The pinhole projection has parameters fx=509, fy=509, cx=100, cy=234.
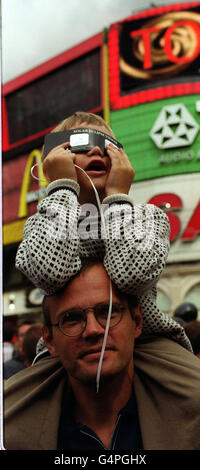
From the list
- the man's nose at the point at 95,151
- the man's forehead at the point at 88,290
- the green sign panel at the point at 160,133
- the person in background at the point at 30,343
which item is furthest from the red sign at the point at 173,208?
the person in background at the point at 30,343

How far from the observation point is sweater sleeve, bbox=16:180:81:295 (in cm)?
100

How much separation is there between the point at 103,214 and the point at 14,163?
641 millimetres

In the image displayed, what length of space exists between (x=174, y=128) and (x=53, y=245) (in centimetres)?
106

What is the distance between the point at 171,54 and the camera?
1.90m

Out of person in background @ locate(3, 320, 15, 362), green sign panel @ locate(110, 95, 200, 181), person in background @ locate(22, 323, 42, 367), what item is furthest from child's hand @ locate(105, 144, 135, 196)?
person in background @ locate(3, 320, 15, 362)

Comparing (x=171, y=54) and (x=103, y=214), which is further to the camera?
(x=171, y=54)

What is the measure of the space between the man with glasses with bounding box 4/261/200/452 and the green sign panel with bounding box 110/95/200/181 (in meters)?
0.42

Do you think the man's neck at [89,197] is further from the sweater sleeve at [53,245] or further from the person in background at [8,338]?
the person in background at [8,338]

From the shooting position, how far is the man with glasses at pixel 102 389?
1023 millimetres

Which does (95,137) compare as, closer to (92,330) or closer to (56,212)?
(56,212)

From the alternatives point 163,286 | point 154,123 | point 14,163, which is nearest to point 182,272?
point 163,286

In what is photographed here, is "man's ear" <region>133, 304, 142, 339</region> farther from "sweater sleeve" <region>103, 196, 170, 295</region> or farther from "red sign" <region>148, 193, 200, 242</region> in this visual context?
"red sign" <region>148, 193, 200, 242</region>
